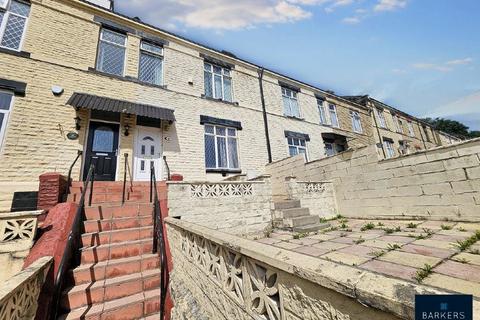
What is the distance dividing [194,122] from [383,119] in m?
18.2

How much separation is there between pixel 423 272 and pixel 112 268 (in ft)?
14.6

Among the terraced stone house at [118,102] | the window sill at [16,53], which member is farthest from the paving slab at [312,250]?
the window sill at [16,53]

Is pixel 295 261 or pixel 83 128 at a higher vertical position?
pixel 83 128

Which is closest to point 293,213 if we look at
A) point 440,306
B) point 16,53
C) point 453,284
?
point 453,284

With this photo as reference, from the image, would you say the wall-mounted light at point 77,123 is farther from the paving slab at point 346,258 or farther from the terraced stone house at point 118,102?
the paving slab at point 346,258

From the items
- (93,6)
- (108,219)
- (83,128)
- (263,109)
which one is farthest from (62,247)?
(263,109)

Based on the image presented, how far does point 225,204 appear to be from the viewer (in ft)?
18.3

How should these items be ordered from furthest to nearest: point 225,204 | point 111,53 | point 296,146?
point 296,146
point 111,53
point 225,204

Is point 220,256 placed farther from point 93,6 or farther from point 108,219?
point 93,6

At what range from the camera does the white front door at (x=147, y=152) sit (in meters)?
7.77

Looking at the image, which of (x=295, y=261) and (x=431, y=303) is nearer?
(x=431, y=303)

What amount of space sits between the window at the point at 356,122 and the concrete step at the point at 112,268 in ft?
56.8

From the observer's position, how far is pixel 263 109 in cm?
1191

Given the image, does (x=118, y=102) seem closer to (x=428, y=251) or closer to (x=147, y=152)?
(x=147, y=152)
